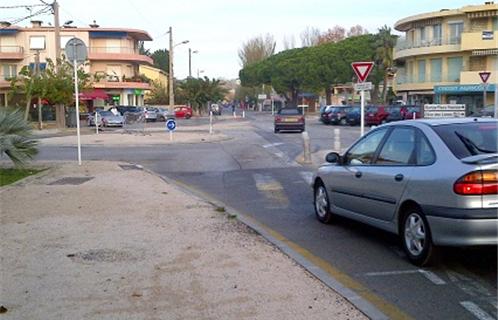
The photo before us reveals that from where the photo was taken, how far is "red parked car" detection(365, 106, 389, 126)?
47625mm

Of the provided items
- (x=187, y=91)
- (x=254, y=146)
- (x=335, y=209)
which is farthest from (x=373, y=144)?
(x=187, y=91)

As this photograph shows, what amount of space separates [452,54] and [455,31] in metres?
2.08

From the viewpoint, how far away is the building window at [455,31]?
57281 millimetres

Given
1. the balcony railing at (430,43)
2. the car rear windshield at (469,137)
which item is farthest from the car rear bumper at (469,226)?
the balcony railing at (430,43)

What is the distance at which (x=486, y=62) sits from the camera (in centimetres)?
5622

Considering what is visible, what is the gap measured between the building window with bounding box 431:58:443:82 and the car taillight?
55.8m

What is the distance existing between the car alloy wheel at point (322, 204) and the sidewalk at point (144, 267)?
1250mm

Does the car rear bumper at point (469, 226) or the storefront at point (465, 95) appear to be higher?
the storefront at point (465, 95)

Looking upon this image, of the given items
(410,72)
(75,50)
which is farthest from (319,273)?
(410,72)

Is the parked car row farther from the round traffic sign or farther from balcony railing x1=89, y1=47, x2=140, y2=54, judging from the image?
balcony railing x1=89, y1=47, x2=140, y2=54

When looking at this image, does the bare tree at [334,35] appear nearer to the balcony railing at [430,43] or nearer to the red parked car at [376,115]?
the balcony railing at [430,43]

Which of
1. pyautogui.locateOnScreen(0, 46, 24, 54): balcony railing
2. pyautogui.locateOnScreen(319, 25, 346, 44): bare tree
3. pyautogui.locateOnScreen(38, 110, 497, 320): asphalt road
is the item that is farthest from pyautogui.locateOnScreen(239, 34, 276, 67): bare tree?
pyautogui.locateOnScreen(38, 110, 497, 320): asphalt road

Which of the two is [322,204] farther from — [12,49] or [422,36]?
[12,49]

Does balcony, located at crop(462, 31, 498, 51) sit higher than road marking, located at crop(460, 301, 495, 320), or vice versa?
balcony, located at crop(462, 31, 498, 51)
